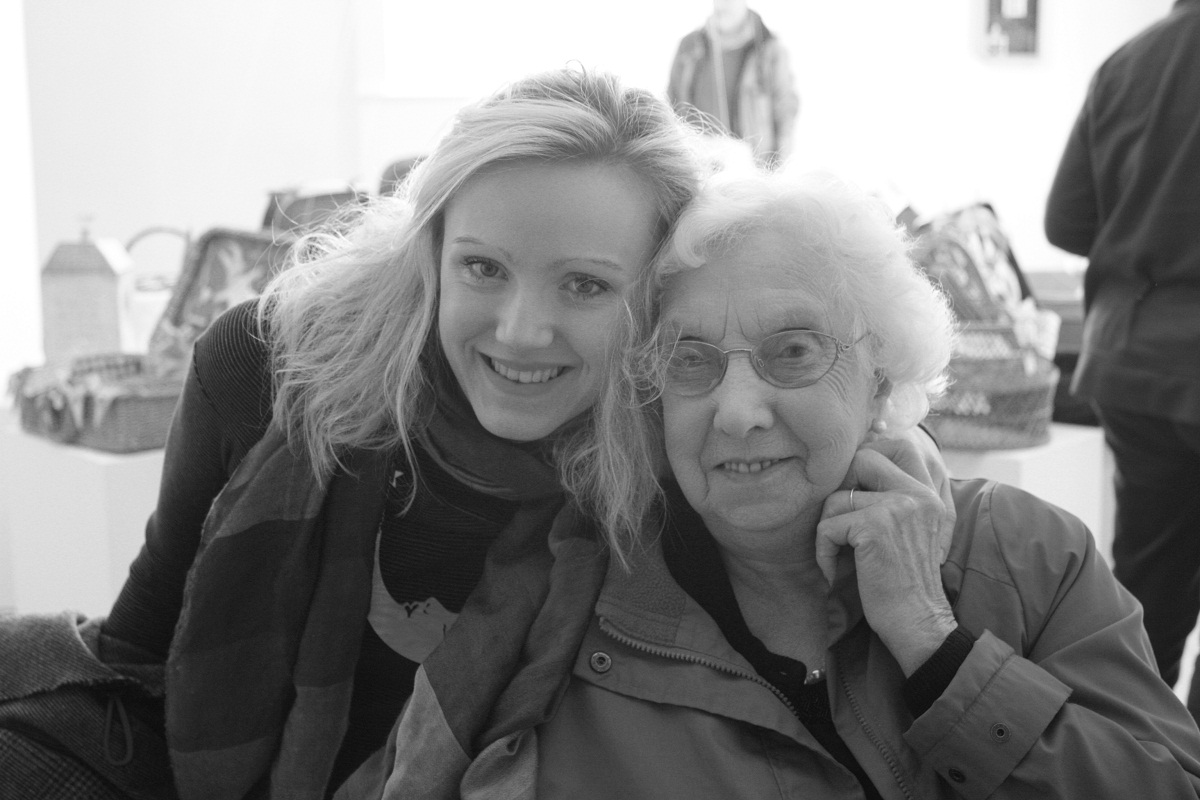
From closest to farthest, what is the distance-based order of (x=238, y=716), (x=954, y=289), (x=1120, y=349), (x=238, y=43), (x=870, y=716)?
(x=870, y=716)
(x=238, y=716)
(x=1120, y=349)
(x=954, y=289)
(x=238, y=43)

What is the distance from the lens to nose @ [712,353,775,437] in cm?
135

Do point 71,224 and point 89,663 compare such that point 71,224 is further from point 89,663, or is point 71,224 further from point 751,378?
point 751,378

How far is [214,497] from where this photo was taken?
1.62m

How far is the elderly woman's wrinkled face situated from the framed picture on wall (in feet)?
20.3

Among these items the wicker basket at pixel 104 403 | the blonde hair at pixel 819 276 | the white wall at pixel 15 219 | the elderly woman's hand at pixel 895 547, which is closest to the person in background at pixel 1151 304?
the blonde hair at pixel 819 276

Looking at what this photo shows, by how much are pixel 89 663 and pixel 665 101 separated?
1.07m

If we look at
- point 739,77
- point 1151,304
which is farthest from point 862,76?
point 1151,304

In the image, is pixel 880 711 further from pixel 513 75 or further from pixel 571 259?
pixel 513 75

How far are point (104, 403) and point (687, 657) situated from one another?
2219mm

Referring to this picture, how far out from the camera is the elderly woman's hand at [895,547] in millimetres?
1309

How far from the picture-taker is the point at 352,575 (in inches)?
60.9

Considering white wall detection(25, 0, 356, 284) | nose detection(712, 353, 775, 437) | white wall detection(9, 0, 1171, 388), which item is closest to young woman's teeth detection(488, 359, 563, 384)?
nose detection(712, 353, 775, 437)

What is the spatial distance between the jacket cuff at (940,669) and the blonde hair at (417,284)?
40 cm

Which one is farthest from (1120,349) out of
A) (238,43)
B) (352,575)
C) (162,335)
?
(238,43)
